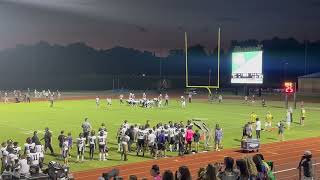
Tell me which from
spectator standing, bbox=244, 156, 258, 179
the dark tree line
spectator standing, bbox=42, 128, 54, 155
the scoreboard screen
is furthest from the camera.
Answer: the dark tree line

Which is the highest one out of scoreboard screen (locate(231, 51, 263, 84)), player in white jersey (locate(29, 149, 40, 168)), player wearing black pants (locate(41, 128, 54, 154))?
scoreboard screen (locate(231, 51, 263, 84))

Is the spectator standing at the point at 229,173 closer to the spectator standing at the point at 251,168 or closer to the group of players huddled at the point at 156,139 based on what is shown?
the spectator standing at the point at 251,168

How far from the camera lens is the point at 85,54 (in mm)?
140750

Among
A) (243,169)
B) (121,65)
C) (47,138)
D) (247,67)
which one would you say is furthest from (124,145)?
(121,65)

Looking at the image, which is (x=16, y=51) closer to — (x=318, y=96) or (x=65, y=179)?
(x=318, y=96)

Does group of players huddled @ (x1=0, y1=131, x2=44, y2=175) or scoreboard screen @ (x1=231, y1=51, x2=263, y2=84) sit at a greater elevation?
scoreboard screen @ (x1=231, y1=51, x2=263, y2=84)

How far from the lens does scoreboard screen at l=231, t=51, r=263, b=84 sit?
5344cm

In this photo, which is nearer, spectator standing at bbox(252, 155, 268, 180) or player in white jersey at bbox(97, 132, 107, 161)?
spectator standing at bbox(252, 155, 268, 180)

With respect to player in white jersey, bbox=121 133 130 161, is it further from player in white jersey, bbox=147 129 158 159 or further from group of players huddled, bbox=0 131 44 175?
group of players huddled, bbox=0 131 44 175

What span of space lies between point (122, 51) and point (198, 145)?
127239mm

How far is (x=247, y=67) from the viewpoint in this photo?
54688 mm

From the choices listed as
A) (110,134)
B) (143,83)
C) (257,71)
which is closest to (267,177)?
(110,134)

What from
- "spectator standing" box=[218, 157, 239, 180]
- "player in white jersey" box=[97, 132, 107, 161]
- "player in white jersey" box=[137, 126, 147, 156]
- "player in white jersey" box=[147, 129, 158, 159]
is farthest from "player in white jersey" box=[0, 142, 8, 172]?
"spectator standing" box=[218, 157, 239, 180]

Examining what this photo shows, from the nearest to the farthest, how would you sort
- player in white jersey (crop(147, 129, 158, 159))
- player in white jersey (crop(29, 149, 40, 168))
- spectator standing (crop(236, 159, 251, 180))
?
spectator standing (crop(236, 159, 251, 180))
player in white jersey (crop(29, 149, 40, 168))
player in white jersey (crop(147, 129, 158, 159))
